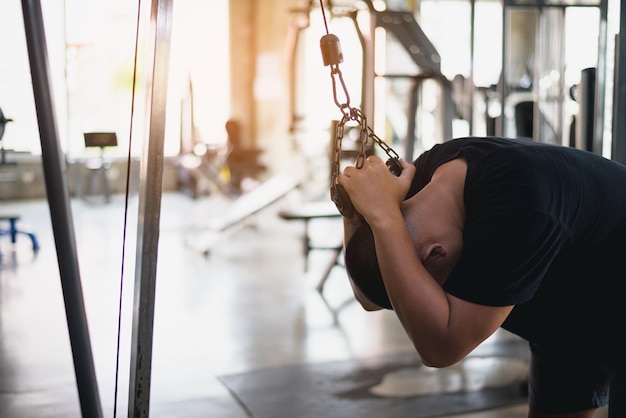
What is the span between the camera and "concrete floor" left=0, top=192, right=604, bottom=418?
2.71m

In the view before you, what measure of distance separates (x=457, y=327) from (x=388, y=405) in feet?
5.31

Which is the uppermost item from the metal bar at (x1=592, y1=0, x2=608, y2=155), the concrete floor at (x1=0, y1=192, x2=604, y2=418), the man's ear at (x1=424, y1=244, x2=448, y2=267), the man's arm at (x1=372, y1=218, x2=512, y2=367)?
the metal bar at (x1=592, y1=0, x2=608, y2=155)

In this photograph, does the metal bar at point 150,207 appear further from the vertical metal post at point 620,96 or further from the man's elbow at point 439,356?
the vertical metal post at point 620,96

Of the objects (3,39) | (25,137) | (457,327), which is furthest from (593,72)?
(25,137)

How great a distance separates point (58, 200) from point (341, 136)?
589mm

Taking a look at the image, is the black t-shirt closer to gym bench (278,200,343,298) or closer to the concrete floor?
the concrete floor

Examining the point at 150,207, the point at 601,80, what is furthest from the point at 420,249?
the point at 601,80

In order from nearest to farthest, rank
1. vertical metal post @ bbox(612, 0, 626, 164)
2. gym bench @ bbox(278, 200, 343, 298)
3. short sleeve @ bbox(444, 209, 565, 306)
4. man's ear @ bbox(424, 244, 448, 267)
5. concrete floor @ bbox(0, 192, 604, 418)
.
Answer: short sleeve @ bbox(444, 209, 565, 306) → man's ear @ bbox(424, 244, 448, 267) → vertical metal post @ bbox(612, 0, 626, 164) → concrete floor @ bbox(0, 192, 604, 418) → gym bench @ bbox(278, 200, 343, 298)

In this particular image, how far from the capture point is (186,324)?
3.77 m

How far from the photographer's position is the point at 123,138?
8.60 metres

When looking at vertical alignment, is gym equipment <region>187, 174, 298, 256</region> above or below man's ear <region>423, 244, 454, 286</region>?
below

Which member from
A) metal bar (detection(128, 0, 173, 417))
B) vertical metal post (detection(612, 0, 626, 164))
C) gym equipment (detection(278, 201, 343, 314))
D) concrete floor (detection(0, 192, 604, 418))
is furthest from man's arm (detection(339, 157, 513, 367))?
gym equipment (detection(278, 201, 343, 314))

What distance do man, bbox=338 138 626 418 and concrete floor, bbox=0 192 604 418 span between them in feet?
2.05

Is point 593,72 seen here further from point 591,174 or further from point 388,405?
point 591,174
